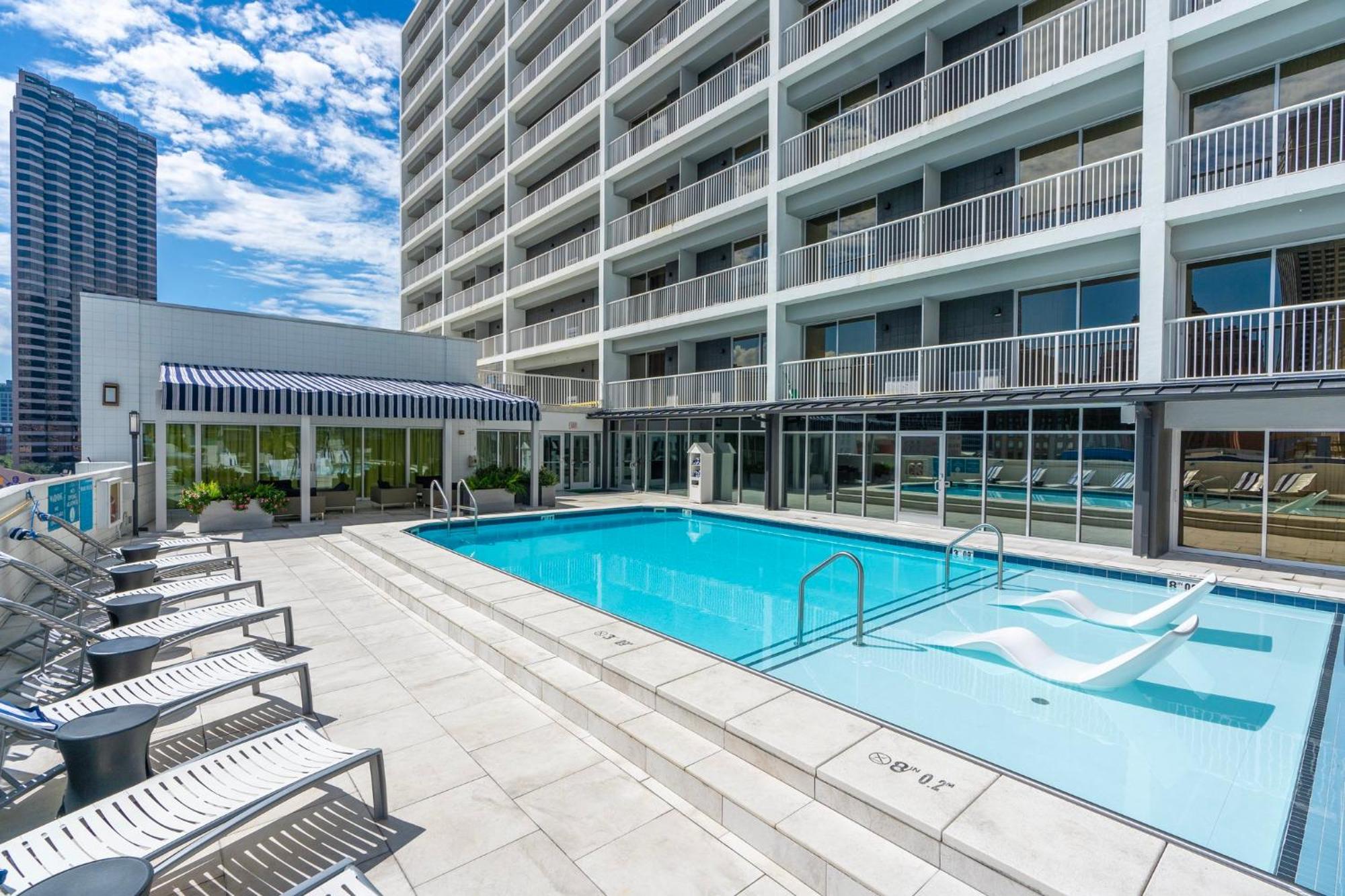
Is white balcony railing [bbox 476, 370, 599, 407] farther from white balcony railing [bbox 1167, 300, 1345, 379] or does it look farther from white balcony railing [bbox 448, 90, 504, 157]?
white balcony railing [bbox 1167, 300, 1345, 379]

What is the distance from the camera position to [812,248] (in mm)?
17531

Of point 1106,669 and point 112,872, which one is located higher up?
point 112,872

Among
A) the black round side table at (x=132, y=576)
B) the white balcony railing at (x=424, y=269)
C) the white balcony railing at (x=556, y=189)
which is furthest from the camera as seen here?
the white balcony railing at (x=424, y=269)

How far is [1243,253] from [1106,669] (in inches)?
433

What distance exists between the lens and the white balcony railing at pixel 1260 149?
10.4 meters

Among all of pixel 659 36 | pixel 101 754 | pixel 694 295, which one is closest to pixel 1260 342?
pixel 694 295

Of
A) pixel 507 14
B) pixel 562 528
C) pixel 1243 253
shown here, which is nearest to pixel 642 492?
pixel 562 528

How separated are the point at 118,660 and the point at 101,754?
170cm

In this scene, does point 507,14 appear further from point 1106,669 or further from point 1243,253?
point 1106,669

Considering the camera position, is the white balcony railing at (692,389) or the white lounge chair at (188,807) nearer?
the white lounge chair at (188,807)

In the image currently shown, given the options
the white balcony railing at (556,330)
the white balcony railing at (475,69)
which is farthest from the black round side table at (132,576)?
the white balcony railing at (475,69)

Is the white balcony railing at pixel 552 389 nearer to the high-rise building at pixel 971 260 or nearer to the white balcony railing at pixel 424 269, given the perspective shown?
the high-rise building at pixel 971 260

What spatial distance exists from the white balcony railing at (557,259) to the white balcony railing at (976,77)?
9.70 meters

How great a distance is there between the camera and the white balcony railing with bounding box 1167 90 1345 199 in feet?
34.0
